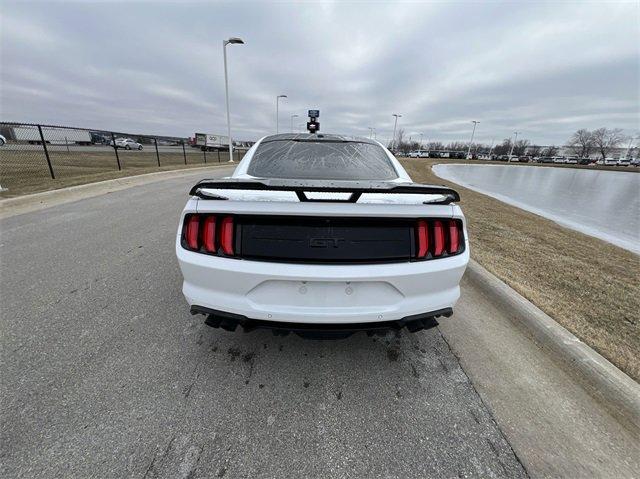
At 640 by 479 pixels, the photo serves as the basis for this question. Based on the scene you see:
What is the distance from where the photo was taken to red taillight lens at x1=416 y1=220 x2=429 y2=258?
1.94 meters

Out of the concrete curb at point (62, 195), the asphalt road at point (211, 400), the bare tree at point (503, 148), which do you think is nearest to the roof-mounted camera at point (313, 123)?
the asphalt road at point (211, 400)

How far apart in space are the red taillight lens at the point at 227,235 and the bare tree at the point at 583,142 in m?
142

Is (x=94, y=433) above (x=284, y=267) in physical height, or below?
below

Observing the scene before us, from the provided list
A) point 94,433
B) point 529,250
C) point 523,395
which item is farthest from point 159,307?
point 529,250

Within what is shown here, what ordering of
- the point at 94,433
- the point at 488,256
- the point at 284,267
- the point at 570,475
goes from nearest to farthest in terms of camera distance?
the point at 570,475 → the point at 94,433 → the point at 284,267 → the point at 488,256

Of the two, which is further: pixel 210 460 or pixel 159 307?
pixel 159 307

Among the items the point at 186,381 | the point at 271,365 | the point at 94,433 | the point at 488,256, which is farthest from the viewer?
the point at 488,256

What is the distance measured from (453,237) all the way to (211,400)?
191 centimetres

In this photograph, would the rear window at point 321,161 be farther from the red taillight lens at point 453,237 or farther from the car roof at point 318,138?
the red taillight lens at point 453,237

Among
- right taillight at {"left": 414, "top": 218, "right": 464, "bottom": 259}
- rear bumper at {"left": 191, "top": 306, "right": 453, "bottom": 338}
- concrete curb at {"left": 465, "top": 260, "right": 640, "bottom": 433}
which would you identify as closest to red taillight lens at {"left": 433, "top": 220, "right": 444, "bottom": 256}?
right taillight at {"left": 414, "top": 218, "right": 464, "bottom": 259}

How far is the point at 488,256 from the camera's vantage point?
4.37 meters

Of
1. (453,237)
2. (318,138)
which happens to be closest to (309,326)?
(453,237)

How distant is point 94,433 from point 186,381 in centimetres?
52

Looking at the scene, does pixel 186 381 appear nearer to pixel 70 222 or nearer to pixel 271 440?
pixel 271 440
